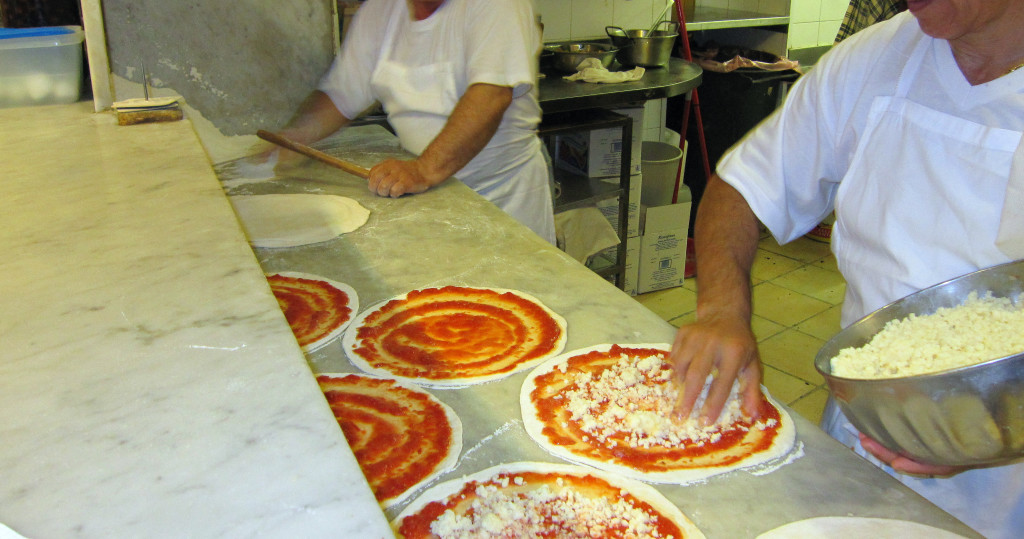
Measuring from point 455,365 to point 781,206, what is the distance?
30.1 inches

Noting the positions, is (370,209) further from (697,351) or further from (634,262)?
(634,262)

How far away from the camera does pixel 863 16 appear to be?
3.11 meters

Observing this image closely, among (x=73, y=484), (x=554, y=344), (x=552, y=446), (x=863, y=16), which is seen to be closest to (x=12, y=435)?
(x=73, y=484)

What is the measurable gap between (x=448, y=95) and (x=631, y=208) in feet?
5.55

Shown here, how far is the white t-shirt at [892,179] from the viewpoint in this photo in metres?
1.16

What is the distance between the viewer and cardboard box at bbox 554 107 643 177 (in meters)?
3.59

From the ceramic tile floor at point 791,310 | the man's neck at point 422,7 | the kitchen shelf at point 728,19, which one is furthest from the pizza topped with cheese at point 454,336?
the kitchen shelf at point 728,19

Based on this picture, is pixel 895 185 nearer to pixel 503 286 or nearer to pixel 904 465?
pixel 904 465

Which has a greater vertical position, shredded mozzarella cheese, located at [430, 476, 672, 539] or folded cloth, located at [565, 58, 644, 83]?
folded cloth, located at [565, 58, 644, 83]

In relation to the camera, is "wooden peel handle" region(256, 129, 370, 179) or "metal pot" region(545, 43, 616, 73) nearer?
"wooden peel handle" region(256, 129, 370, 179)

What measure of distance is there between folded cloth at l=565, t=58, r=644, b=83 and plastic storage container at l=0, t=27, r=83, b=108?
2.12m

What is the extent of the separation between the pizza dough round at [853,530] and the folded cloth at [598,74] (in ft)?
9.25

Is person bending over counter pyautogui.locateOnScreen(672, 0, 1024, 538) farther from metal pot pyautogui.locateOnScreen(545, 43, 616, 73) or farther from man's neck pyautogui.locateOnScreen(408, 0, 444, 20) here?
metal pot pyautogui.locateOnScreen(545, 43, 616, 73)

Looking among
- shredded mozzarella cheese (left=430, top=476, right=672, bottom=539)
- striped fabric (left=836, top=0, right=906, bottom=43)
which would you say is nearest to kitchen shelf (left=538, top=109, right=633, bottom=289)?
striped fabric (left=836, top=0, right=906, bottom=43)
